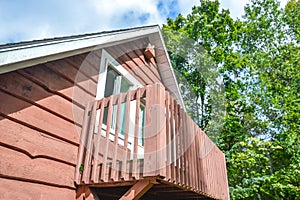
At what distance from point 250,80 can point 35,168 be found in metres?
12.9

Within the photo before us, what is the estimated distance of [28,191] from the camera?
87.7 inches

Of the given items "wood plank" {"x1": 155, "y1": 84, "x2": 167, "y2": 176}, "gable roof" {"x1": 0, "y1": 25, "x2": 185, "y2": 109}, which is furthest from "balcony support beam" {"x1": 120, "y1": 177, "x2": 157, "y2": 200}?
"gable roof" {"x1": 0, "y1": 25, "x2": 185, "y2": 109}

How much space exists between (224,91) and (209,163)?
9.23 meters

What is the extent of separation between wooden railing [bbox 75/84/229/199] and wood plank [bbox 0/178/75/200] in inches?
10.8

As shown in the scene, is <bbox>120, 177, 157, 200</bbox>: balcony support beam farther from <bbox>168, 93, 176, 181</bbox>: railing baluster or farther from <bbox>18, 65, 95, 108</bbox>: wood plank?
<bbox>18, 65, 95, 108</bbox>: wood plank

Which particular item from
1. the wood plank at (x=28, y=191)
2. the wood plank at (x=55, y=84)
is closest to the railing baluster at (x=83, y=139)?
the wood plank at (x=55, y=84)

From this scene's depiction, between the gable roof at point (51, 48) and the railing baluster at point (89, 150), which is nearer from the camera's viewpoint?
the gable roof at point (51, 48)

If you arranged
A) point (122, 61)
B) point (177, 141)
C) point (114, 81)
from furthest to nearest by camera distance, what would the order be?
point (122, 61) → point (114, 81) → point (177, 141)

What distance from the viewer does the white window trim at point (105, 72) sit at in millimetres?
3738

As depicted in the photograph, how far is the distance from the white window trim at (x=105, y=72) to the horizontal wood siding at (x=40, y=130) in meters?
0.53

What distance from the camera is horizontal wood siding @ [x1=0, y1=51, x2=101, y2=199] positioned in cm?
219

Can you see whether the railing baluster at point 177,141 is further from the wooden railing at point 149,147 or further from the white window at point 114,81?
the white window at point 114,81

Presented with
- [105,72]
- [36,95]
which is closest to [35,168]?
[36,95]

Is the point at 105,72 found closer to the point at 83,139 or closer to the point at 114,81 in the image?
the point at 114,81
